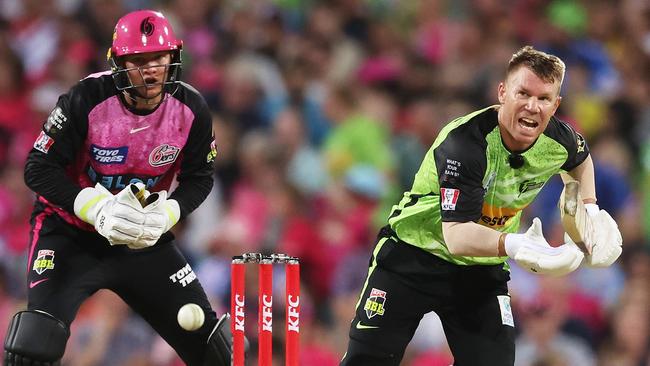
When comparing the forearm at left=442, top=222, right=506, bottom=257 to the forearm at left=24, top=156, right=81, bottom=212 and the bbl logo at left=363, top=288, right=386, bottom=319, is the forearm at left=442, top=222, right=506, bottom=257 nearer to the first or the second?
the bbl logo at left=363, top=288, right=386, bottom=319

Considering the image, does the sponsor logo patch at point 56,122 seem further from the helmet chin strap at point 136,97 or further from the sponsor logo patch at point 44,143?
the helmet chin strap at point 136,97

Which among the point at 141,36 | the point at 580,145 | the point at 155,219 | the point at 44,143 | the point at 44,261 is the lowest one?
the point at 44,261

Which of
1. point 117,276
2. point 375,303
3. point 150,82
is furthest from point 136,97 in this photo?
point 375,303

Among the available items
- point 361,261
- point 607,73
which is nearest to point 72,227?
point 361,261

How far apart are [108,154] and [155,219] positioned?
468 millimetres

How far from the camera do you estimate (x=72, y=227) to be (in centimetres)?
582

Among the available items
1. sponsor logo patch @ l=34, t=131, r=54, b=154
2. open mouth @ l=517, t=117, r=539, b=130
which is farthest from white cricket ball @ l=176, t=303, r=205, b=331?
open mouth @ l=517, t=117, r=539, b=130

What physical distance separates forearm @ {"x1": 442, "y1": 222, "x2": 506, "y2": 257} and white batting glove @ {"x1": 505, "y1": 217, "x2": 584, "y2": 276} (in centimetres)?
14

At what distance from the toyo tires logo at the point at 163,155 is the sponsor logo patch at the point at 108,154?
14cm

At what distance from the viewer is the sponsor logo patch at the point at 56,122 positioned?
558cm

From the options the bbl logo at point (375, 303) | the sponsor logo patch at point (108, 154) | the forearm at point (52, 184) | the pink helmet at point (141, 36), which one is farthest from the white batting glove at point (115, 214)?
the bbl logo at point (375, 303)

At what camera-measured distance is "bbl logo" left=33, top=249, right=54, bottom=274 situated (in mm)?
5641

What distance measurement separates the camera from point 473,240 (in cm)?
512

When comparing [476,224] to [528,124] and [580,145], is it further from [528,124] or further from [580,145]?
[580,145]
